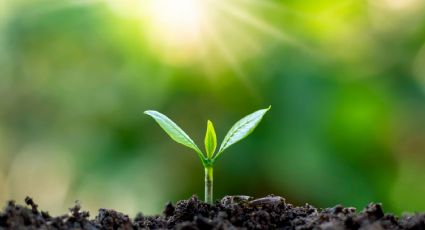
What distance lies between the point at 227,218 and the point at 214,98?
11.1 ft

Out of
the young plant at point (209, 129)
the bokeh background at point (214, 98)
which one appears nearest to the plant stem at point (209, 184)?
the young plant at point (209, 129)

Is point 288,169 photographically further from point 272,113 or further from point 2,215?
point 2,215

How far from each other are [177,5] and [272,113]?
95cm

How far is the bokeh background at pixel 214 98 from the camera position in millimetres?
4125

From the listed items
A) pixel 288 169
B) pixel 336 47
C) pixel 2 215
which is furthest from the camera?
pixel 336 47

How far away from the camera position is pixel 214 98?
4215mm

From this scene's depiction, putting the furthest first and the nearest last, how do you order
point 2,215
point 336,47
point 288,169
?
point 336,47
point 288,169
point 2,215

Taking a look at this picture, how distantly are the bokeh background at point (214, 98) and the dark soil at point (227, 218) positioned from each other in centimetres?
312

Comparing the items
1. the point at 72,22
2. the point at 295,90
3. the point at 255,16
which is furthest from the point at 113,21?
the point at 295,90

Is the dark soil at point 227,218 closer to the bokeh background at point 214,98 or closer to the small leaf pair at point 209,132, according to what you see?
the small leaf pair at point 209,132

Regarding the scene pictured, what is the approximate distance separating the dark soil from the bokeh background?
10.2 feet

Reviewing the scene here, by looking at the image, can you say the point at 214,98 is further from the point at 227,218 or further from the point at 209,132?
the point at 227,218

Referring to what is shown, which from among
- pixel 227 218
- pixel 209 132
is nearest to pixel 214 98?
pixel 209 132

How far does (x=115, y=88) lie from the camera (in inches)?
170
